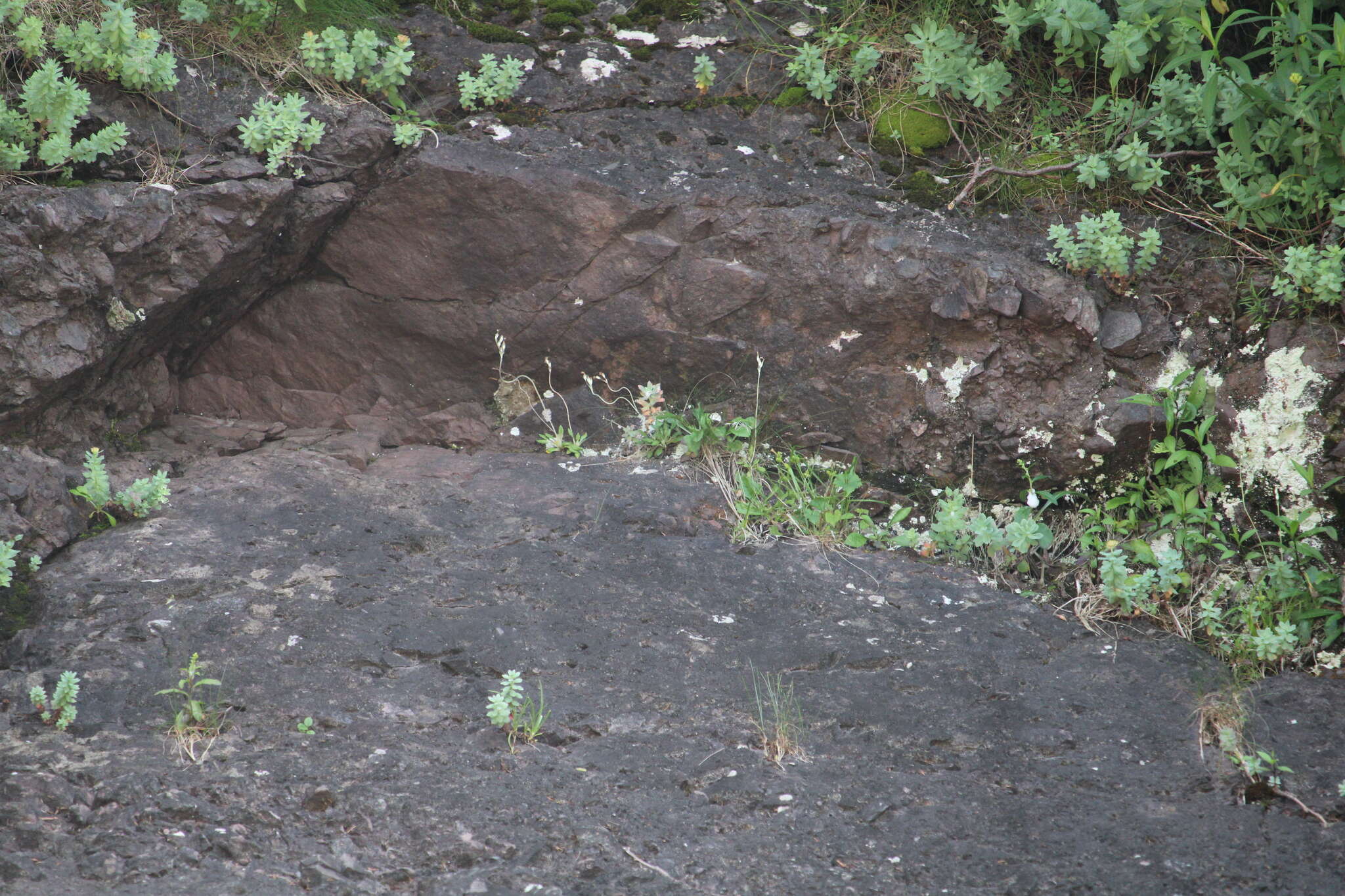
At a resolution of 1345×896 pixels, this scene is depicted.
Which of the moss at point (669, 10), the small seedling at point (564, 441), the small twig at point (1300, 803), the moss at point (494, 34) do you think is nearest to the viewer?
the small twig at point (1300, 803)

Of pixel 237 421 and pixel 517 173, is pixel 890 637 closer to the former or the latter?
pixel 517 173

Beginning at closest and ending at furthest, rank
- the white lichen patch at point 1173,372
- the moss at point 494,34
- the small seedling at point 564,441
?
the white lichen patch at point 1173,372, the small seedling at point 564,441, the moss at point 494,34

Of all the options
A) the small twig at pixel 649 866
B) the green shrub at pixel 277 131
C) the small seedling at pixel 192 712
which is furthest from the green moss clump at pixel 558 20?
the small twig at pixel 649 866

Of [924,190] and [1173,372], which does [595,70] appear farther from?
[1173,372]

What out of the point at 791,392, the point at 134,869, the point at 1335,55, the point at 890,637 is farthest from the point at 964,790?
the point at 1335,55

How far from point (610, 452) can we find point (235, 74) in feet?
7.30

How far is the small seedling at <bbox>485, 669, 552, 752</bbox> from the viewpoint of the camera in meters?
2.85

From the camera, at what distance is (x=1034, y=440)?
394 centimetres

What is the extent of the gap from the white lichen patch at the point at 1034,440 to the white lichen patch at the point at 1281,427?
652mm

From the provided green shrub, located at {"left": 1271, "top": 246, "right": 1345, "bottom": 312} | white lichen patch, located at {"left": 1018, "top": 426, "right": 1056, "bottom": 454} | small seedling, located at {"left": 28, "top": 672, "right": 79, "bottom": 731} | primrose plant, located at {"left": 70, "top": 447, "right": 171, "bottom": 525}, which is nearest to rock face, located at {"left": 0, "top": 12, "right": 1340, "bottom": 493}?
white lichen patch, located at {"left": 1018, "top": 426, "right": 1056, "bottom": 454}

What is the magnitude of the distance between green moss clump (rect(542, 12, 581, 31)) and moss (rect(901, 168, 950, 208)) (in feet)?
→ 5.54

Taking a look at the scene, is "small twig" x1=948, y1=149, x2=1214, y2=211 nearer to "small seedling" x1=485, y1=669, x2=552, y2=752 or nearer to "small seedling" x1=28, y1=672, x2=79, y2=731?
"small seedling" x1=485, y1=669, x2=552, y2=752

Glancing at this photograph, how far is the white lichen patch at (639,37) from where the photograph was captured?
4.59m

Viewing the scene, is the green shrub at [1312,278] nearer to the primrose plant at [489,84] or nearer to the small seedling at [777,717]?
the small seedling at [777,717]
